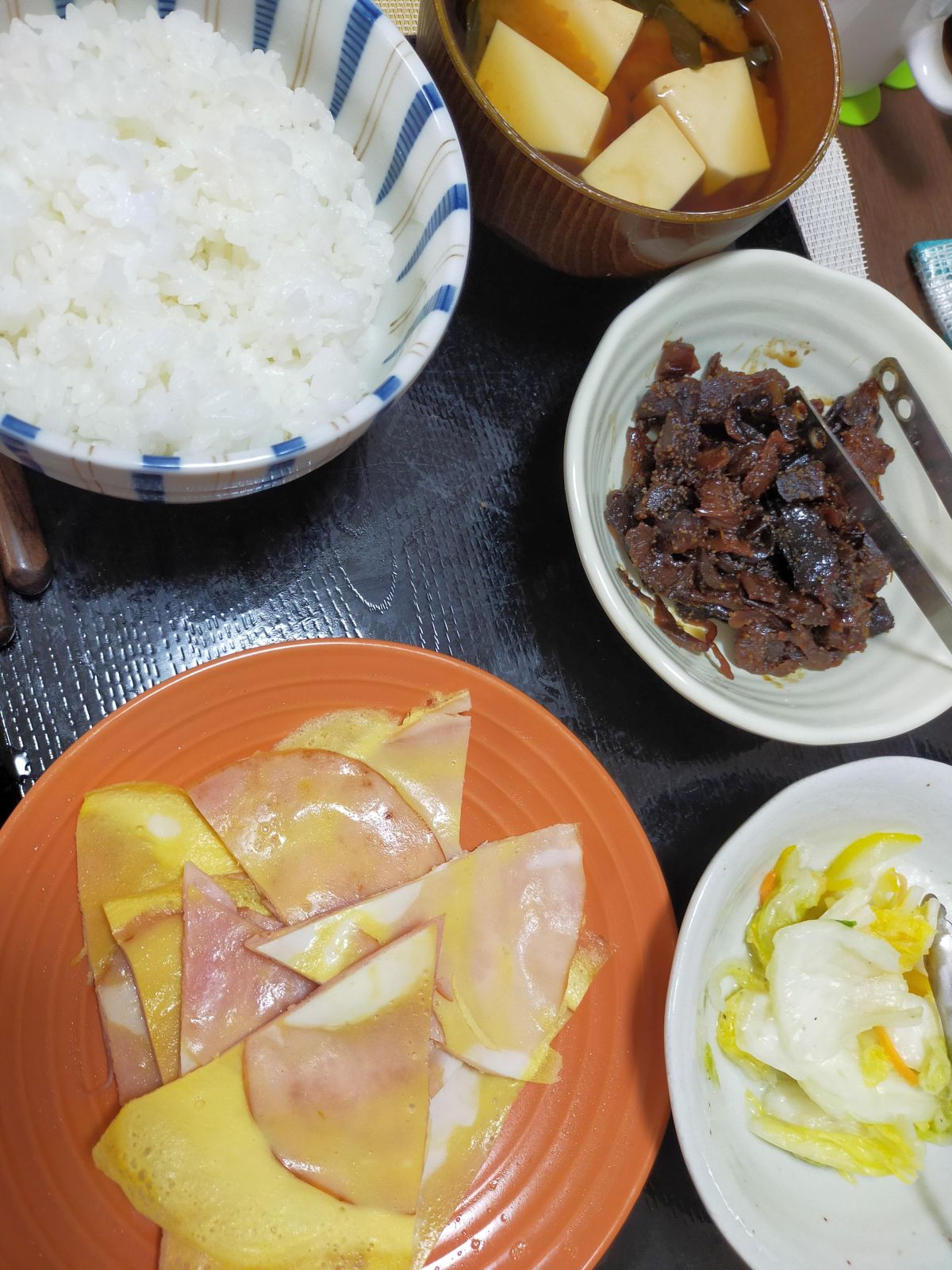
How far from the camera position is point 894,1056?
4.40 ft

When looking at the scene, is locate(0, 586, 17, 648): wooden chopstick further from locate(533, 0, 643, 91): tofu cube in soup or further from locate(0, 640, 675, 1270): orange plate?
locate(533, 0, 643, 91): tofu cube in soup

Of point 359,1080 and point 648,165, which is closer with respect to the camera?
point 359,1080

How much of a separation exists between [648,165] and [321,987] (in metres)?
1.21

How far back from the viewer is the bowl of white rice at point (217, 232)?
111cm

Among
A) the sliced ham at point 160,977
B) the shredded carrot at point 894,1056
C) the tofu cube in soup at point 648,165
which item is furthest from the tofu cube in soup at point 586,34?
the shredded carrot at point 894,1056

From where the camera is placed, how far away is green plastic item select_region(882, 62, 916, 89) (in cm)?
183

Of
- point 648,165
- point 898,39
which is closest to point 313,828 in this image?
point 648,165

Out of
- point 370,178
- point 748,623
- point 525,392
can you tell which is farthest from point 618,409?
point 370,178

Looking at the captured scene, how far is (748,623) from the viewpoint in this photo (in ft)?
4.54

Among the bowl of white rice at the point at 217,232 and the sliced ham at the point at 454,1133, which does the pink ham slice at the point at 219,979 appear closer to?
the sliced ham at the point at 454,1133

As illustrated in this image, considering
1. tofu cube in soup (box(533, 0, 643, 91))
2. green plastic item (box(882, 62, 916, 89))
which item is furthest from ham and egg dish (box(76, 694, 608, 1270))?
green plastic item (box(882, 62, 916, 89))

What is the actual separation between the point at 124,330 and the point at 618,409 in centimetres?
70

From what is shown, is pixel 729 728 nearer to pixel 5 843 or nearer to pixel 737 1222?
pixel 737 1222

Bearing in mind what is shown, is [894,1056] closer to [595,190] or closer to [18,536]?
[595,190]
